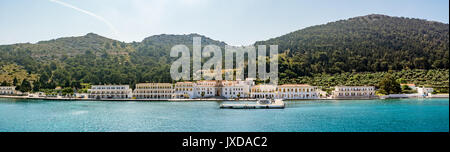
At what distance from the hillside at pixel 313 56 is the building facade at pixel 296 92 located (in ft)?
20.0

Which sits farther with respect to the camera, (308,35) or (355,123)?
(308,35)

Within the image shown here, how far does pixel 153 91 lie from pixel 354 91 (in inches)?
772

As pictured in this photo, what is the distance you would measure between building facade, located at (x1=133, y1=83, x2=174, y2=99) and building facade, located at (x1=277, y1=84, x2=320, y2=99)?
428 inches

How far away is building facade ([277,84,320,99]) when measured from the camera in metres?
29.6

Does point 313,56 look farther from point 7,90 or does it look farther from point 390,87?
point 7,90

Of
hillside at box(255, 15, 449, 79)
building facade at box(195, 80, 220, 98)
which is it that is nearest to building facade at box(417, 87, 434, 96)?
hillside at box(255, 15, 449, 79)

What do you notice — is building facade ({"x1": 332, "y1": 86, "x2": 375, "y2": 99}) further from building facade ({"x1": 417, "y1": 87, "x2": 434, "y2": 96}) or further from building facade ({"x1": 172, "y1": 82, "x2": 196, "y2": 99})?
building facade ({"x1": 172, "y1": 82, "x2": 196, "y2": 99})

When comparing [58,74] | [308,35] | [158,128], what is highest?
[308,35]

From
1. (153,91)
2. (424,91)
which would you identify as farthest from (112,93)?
(424,91)
